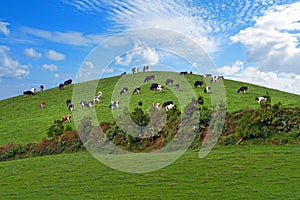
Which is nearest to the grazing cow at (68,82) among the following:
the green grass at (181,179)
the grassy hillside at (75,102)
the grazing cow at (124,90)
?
the grassy hillside at (75,102)

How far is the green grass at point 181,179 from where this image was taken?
1499 centimetres

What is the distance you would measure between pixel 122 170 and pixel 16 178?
5.65 metres

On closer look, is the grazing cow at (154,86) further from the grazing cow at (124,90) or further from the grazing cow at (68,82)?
the grazing cow at (68,82)

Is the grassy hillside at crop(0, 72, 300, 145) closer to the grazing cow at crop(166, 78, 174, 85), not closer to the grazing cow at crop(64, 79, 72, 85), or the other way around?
the grazing cow at crop(166, 78, 174, 85)

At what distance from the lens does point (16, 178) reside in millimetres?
20516

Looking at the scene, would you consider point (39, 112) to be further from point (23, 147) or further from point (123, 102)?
point (23, 147)

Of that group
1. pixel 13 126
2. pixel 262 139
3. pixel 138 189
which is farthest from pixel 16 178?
pixel 13 126

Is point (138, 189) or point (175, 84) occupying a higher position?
point (175, 84)

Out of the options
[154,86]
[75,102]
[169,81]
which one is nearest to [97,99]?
[75,102]

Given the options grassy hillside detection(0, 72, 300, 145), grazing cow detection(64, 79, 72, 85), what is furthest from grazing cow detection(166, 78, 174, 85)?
grazing cow detection(64, 79, 72, 85)

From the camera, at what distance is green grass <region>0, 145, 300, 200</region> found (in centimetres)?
1499

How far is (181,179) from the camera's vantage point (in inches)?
679

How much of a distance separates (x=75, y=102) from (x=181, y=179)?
34.9 m

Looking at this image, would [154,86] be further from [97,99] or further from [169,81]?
[97,99]
